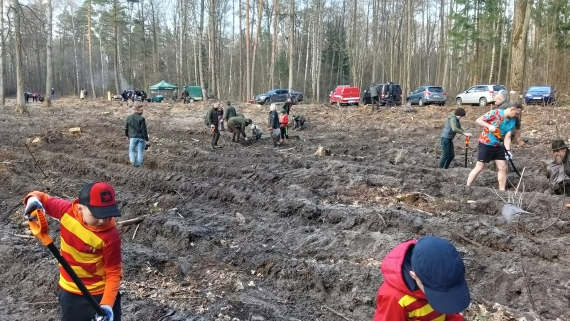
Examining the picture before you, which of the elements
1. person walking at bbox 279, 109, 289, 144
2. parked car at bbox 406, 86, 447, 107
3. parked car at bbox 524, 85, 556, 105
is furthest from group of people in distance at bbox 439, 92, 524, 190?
parked car at bbox 406, 86, 447, 107

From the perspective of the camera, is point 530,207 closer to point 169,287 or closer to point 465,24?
point 169,287

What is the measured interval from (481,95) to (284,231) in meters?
24.1

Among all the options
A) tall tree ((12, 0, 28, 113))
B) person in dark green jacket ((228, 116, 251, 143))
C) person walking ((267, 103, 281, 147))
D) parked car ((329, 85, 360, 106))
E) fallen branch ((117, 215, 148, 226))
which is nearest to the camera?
fallen branch ((117, 215, 148, 226))

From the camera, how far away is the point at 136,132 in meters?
10.2

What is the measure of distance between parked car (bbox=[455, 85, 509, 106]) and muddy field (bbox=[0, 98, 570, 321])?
14.4 m

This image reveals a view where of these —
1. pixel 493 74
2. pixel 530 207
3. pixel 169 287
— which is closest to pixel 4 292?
pixel 169 287

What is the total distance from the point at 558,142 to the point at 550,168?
537mm

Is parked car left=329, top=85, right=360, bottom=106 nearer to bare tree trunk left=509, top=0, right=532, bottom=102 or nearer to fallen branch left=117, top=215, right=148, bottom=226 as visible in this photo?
bare tree trunk left=509, top=0, right=532, bottom=102

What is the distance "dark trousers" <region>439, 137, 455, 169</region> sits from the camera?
31.5 feet

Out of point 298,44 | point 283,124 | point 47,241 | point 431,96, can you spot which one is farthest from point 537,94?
point 298,44

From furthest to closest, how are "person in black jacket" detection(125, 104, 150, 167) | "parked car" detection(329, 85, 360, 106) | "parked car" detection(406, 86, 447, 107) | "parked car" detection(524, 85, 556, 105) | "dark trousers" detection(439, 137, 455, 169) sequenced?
"parked car" detection(329, 85, 360, 106) < "parked car" detection(406, 86, 447, 107) < "parked car" detection(524, 85, 556, 105) < "person in black jacket" detection(125, 104, 150, 167) < "dark trousers" detection(439, 137, 455, 169)

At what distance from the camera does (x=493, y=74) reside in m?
38.6

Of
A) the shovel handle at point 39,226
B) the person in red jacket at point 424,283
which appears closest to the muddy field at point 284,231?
the shovel handle at point 39,226

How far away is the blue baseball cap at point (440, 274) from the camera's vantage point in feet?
6.09
